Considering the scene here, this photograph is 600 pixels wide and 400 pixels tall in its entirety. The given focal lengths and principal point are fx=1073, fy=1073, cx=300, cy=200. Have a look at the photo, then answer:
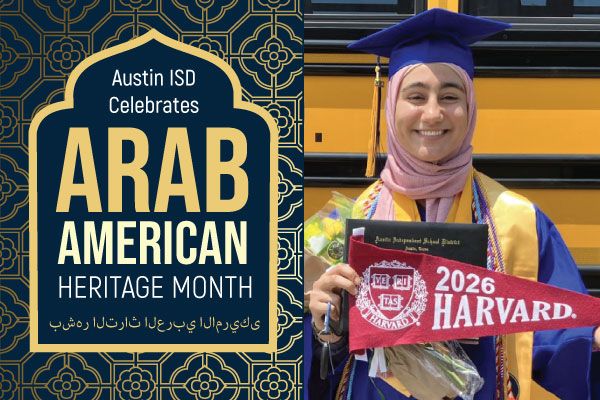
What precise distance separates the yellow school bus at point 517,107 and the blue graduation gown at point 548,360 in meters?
0.63

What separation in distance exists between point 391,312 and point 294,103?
49 cm

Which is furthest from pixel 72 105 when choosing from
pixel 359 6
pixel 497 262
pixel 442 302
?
pixel 359 6

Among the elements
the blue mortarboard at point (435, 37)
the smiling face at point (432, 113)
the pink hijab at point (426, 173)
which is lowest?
the pink hijab at point (426, 173)

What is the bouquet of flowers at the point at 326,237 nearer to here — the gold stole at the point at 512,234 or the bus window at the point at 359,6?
the gold stole at the point at 512,234

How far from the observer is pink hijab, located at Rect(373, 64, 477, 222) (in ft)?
8.05

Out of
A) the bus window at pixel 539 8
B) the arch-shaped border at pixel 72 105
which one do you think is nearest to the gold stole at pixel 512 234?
the arch-shaped border at pixel 72 105

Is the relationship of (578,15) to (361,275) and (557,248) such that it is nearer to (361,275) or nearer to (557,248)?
(557,248)

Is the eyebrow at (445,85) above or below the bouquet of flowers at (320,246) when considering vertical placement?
above

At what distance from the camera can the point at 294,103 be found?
223 cm

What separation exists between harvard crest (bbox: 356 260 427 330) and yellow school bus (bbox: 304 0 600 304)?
0.80m

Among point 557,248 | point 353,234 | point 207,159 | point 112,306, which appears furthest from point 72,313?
point 557,248

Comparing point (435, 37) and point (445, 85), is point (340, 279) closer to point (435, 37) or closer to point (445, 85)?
point (445, 85)

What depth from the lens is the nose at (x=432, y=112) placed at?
242 centimetres

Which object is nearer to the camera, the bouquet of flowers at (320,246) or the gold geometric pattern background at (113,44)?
the gold geometric pattern background at (113,44)
